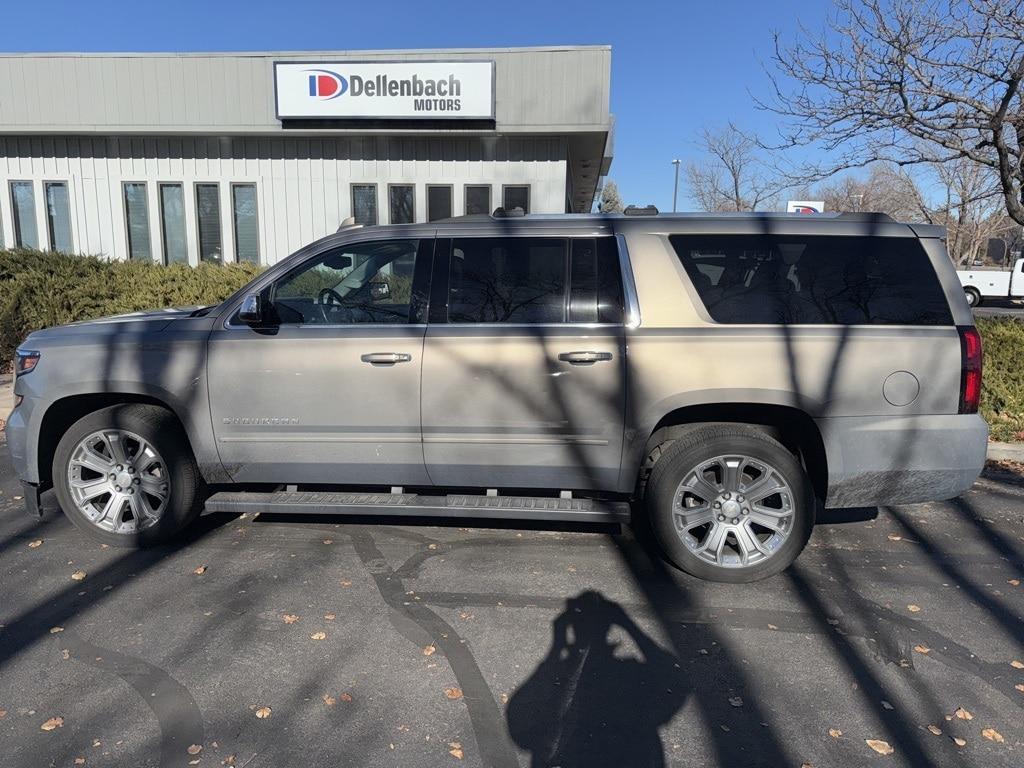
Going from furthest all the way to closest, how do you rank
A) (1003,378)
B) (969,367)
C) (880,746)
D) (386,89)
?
(386,89)
(1003,378)
(969,367)
(880,746)

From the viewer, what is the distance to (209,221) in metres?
14.8

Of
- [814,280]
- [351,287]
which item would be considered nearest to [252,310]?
[351,287]

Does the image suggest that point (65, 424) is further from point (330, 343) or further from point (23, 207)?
point (23, 207)

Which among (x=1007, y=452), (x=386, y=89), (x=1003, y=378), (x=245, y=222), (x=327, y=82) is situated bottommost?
(x=1007, y=452)

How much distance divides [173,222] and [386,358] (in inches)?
515

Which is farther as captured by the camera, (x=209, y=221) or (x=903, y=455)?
(x=209, y=221)

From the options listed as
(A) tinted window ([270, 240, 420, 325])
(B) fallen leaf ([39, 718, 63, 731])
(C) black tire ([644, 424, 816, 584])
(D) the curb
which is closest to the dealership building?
(D) the curb

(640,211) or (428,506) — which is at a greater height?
(640,211)

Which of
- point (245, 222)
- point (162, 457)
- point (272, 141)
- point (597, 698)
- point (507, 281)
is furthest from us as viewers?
point (245, 222)

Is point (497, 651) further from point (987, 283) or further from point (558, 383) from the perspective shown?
point (987, 283)

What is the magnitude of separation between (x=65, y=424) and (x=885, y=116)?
7978mm

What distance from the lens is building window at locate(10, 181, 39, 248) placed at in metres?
15.0

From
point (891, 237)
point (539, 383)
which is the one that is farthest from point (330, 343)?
point (891, 237)

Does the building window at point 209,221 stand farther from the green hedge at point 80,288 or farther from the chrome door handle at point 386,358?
the chrome door handle at point 386,358
